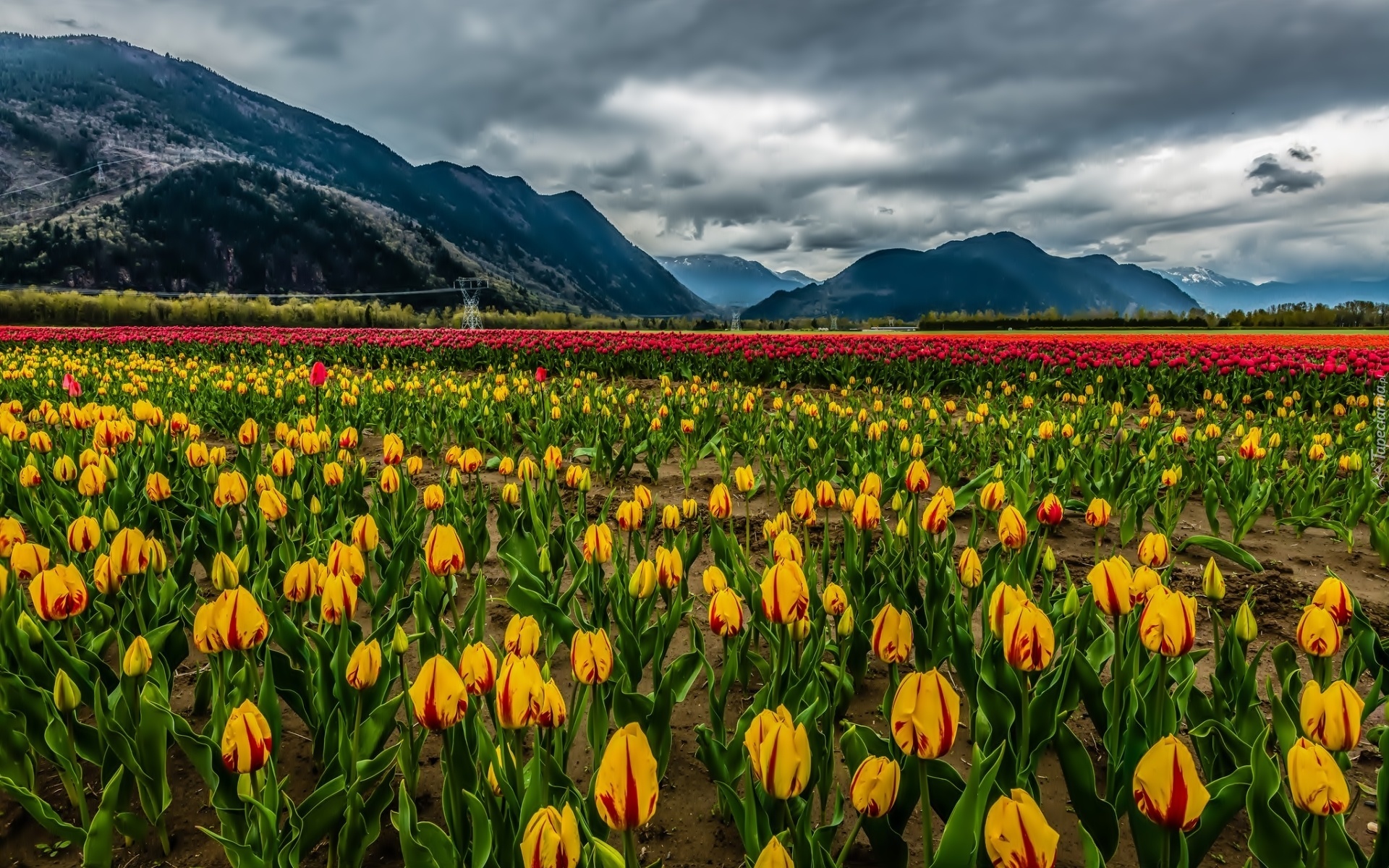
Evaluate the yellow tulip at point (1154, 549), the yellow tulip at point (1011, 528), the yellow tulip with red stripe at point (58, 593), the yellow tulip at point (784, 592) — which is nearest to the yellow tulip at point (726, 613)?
the yellow tulip at point (784, 592)

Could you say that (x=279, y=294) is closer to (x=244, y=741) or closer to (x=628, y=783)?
(x=244, y=741)

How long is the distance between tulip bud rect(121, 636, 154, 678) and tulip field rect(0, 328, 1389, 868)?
9 centimetres

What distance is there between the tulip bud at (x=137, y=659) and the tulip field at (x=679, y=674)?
9 cm

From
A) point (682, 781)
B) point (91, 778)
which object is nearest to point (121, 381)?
point (91, 778)

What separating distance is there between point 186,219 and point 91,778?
194 m

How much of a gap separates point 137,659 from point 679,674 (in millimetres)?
1678

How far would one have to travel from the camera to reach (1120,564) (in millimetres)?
2191

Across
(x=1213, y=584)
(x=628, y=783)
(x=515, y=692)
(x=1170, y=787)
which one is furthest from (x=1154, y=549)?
(x=515, y=692)

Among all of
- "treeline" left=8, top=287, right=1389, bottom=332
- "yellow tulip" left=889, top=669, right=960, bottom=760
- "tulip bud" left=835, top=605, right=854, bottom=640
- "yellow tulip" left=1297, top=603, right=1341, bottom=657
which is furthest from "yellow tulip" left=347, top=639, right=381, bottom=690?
"treeline" left=8, top=287, right=1389, bottom=332

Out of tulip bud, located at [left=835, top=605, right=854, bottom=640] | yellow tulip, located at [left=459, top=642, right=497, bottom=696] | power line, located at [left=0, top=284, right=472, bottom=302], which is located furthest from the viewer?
power line, located at [left=0, top=284, right=472, bottom=302]

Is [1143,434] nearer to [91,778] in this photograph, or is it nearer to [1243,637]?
[1243,637]

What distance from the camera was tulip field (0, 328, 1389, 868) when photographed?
5.43ft

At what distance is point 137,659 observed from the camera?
2174 millimetres

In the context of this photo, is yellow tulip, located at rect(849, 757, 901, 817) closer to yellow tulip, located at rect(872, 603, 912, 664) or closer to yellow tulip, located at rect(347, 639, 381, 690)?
yellow tulip, located at rect(872, 603, 912, 664)
